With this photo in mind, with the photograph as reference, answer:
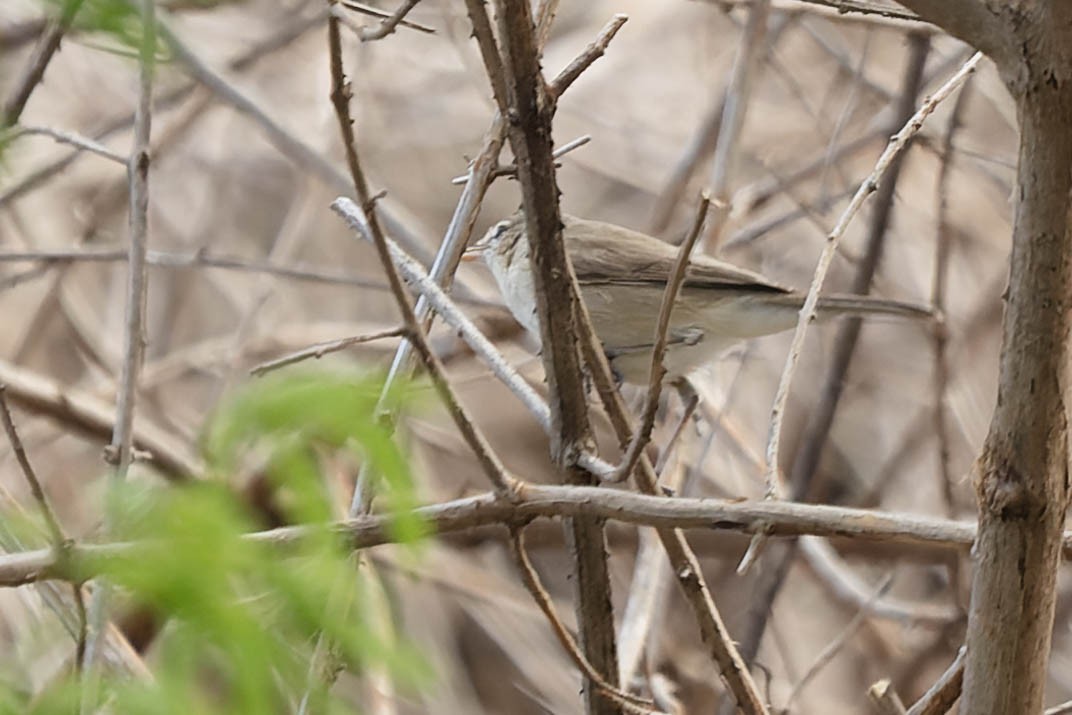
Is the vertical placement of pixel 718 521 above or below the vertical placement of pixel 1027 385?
below

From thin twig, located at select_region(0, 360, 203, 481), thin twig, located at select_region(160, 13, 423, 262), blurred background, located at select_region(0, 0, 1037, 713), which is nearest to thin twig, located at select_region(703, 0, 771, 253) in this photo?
blurred background, located at select_region(0, 0, 1037, 713)

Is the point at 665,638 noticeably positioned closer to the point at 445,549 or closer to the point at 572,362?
the point at 445,549

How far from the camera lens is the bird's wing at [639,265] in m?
2.92

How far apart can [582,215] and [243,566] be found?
4.01 metres

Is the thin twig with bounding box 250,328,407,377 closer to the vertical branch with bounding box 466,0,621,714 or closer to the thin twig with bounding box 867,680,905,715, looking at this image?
the vertical branch with bounding box 466,0,621,714

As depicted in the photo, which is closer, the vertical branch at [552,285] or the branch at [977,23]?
the branch at [977,23]

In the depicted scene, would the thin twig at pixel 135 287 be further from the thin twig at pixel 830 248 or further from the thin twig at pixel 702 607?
the thin twig at pixel 830 248

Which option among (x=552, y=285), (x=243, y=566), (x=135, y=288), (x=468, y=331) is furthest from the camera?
(x=135, y=288)

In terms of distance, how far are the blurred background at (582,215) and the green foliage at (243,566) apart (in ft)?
5.43

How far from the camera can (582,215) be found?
15.5ft

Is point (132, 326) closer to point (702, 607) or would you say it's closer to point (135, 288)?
point (135, 288)

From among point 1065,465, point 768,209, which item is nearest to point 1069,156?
point 1065,465

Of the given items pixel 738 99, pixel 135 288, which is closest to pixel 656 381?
pixel 135 288

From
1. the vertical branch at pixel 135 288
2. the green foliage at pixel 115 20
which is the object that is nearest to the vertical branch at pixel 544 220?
the green foliage at pixel 115 20
